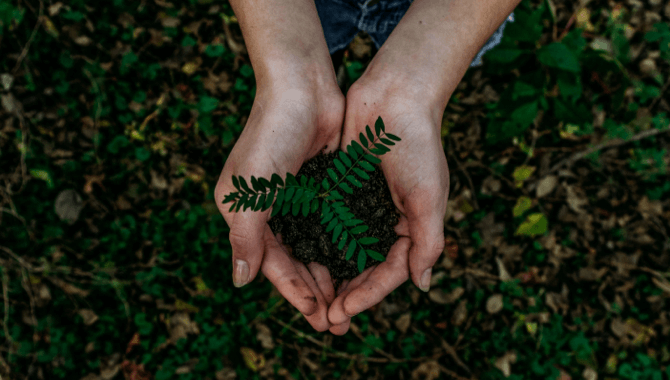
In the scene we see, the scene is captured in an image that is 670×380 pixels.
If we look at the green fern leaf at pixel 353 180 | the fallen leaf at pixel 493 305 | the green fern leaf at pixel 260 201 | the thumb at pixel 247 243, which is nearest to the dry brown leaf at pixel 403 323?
the fallen leaf at pixel 493 305

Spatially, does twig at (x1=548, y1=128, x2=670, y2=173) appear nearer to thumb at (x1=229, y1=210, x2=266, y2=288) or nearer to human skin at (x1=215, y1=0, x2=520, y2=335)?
human skin at (x1=215, y1=0, x2=520, y2=335)

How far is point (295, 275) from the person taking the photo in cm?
251

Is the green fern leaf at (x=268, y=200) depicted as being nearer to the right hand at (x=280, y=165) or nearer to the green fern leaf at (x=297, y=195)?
the green fern leaf at (x=297, y=195)

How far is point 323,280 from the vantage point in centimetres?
266

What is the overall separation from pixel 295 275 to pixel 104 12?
3.39m

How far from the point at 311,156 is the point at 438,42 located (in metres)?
1.10

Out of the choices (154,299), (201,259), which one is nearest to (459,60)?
(201,259)

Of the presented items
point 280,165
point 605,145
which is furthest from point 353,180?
point 605,145

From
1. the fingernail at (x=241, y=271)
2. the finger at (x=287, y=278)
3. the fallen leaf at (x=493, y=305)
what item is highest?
the fingernail at (x=241, y=271)

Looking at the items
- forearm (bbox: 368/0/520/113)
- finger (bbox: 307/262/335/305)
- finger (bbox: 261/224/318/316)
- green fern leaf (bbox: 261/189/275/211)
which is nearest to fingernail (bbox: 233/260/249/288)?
finger (bbox: 261/224/318/316)

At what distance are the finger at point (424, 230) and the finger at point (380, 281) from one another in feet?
0.32

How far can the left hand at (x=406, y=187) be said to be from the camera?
2459 mm

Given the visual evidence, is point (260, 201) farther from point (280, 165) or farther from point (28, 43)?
point (28, 43)

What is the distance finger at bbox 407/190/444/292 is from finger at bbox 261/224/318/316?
711 millimetres
